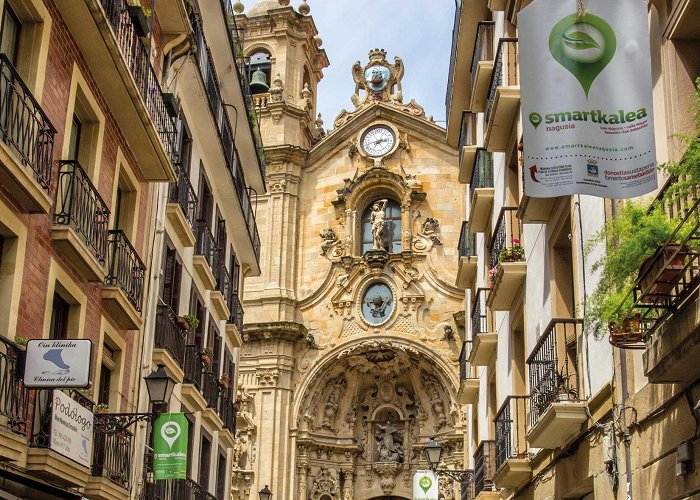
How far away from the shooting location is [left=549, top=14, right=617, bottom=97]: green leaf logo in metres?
9.81

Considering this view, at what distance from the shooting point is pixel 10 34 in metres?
12.1

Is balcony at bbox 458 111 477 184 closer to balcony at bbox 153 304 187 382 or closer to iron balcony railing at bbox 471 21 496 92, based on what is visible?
iron balcony railing at bbox 471 21 496 92

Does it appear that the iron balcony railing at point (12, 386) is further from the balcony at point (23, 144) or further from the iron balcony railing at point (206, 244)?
the iron balcony railing at point (206, 244)

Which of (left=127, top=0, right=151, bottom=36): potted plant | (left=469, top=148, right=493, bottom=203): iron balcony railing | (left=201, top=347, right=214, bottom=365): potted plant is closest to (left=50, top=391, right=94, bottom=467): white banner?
(left=127, top=0, right=151, bottom=36): potted plant

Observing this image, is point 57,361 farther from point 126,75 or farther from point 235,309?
point 235,309

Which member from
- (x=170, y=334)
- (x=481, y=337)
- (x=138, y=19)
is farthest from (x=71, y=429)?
(x=481, y=337)

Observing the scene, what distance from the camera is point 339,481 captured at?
126ft

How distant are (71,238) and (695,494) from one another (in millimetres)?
7783

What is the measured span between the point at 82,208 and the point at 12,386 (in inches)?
130

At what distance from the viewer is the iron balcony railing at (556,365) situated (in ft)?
42.9

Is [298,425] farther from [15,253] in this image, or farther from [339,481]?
[15,253]

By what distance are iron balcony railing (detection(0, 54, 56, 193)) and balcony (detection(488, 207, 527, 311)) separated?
793 centimetres

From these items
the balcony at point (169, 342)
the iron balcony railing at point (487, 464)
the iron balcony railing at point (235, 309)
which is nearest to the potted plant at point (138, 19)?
the balcony at point (169, 342)

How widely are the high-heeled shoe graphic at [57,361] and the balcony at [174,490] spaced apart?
6.11 m
